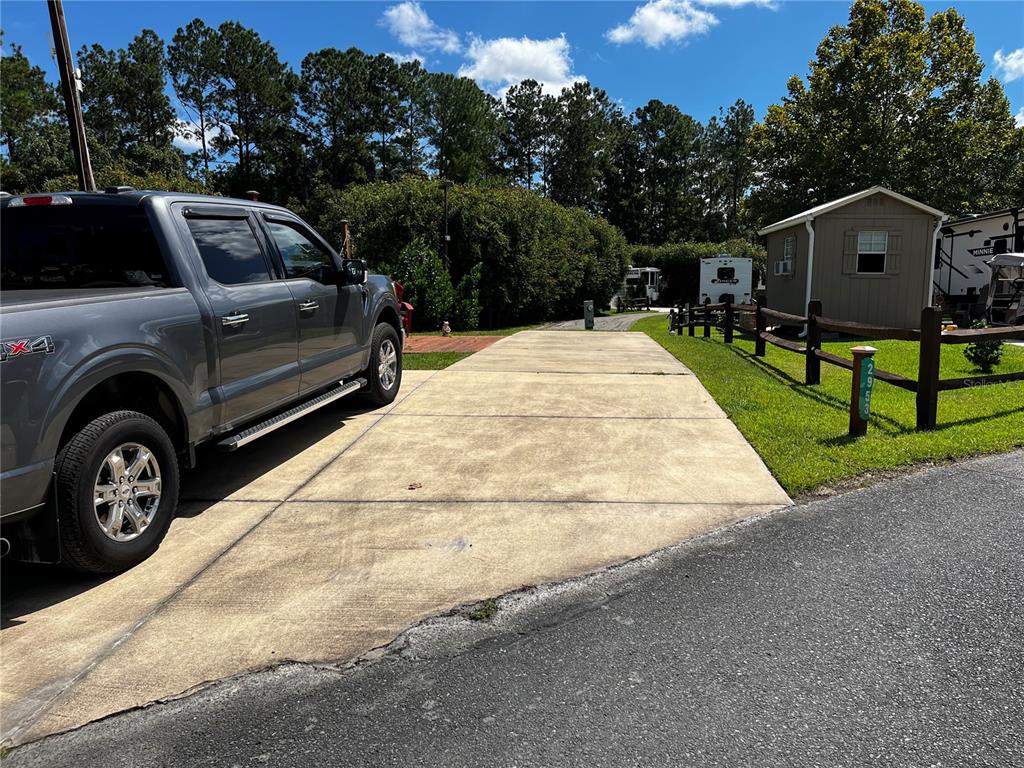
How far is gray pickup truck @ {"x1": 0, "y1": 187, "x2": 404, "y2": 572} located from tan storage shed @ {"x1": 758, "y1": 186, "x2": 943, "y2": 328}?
14.3 m

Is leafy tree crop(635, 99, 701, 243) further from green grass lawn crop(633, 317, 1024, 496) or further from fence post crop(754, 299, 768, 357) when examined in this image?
green grass lawn crop(633, 317, 1024, 496)

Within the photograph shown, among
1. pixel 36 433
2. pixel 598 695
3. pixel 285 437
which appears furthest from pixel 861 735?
pixel 285 437

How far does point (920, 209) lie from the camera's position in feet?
55.4

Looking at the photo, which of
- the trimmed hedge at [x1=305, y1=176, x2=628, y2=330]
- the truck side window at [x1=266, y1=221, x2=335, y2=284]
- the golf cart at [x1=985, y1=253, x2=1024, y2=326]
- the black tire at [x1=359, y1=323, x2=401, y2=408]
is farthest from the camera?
the trimmed hedge at [x1=305, y1=176, x2=628, y2=330]

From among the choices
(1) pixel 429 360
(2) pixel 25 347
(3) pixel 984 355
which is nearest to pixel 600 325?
(1) pixel 429 360

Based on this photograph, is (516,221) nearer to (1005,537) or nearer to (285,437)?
(285,437)

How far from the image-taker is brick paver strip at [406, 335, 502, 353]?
45.5 ft

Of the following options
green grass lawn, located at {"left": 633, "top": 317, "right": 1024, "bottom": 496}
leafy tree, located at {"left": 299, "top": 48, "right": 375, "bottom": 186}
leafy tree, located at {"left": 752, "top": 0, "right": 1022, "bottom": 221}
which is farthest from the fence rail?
leafy tree, located at {"left": 299, "top": 48, "right": 375, "bottom": 186}

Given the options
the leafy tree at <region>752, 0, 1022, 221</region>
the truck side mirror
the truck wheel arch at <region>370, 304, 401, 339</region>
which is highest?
the leafy tree at <region>752, 0, 1022, 221</region>

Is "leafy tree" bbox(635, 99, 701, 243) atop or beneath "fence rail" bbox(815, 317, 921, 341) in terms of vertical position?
atop

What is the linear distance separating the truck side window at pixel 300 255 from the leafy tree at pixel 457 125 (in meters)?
54.1

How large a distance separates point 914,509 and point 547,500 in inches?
97.2

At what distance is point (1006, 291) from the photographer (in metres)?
18.7

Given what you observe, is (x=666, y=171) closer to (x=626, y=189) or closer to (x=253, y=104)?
(x=626, y=189)
